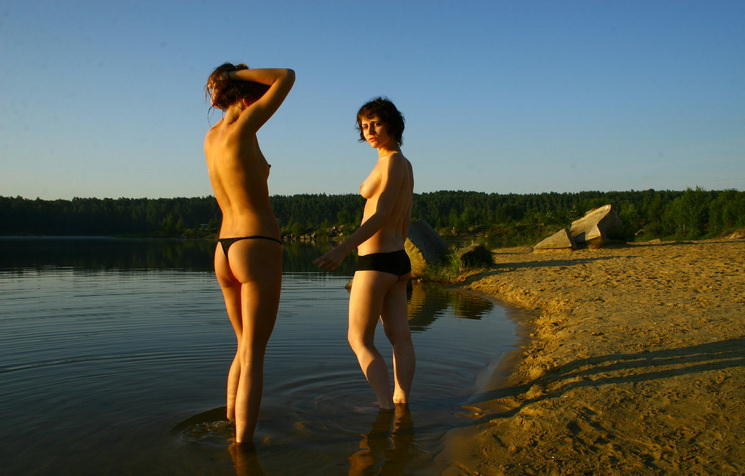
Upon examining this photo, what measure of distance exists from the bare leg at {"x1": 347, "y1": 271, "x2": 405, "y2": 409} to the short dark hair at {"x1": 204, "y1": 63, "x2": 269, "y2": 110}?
1.44m

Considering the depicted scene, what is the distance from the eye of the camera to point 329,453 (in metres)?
3.54

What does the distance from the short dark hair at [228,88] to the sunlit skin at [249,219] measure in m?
0.03

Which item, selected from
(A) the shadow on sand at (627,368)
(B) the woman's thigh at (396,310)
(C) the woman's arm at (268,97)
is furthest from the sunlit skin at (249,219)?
(A) the shadow on sand at (627,368)

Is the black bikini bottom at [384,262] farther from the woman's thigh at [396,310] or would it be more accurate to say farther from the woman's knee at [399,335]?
the woman's knee at [399,335]

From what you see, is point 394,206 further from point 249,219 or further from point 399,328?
point 249,219

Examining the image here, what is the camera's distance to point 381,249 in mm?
4105

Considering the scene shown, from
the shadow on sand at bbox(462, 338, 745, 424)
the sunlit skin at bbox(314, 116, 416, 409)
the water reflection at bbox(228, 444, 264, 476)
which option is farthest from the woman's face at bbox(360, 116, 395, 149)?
the water reflection at bbox(228, 444, 264, 476)

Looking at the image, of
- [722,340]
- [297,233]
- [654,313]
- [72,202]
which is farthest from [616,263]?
[72,202]

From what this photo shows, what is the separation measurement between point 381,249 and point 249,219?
106 cm

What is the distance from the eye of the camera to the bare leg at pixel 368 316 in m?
4.09

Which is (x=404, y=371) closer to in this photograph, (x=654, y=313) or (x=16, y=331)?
(x=654, y=313)

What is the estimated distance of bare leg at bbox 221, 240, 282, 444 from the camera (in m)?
3.37

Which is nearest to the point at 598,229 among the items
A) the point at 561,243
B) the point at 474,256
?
the point at 561,243

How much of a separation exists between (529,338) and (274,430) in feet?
13.4
